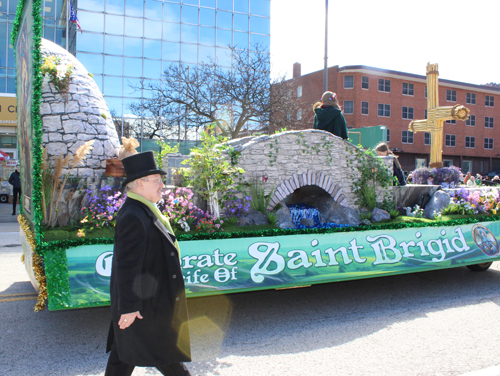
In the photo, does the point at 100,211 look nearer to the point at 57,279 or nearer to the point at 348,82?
the point at 57,279

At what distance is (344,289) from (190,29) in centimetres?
2281

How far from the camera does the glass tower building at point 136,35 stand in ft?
74.4

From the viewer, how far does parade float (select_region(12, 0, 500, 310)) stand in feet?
13.9

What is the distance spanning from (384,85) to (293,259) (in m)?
34.6

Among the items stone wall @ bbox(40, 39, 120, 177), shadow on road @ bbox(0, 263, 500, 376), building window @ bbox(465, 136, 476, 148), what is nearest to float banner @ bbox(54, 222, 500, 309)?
shadow on road @ bbox(0, 263, 500, 376)

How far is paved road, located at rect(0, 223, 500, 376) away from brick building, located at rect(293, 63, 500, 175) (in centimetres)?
2659

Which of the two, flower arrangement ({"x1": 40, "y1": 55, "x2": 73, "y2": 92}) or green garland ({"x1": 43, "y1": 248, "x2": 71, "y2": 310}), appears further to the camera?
flower arrangement ({"x1": 40, "y1": 55, "x2": 73, "y2": 92})

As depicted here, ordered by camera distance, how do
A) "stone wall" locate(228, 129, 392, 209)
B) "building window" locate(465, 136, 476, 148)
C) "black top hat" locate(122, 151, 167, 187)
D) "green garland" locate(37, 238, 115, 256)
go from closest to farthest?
"black top hat" locate(122, 151, 167, 187), "green garland" locate(37, 238, 115, 256), "stone wall" locate(228, 129, 392, 209), "building window" locate(465, 136, 476, 148)

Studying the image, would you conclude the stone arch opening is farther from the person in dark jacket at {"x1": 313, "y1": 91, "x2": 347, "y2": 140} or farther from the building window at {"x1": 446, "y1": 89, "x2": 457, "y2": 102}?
the building window at {"x1": 446, "y1": 89, "x2": 457, "y2": 102}

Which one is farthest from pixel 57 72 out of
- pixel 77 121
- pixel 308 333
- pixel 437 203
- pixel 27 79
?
pixel 437 203

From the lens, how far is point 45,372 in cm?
341

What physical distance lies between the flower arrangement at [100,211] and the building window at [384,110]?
1342 inches

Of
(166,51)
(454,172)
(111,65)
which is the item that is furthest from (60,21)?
(454,172)

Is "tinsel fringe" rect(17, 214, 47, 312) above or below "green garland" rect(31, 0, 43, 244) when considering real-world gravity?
below
